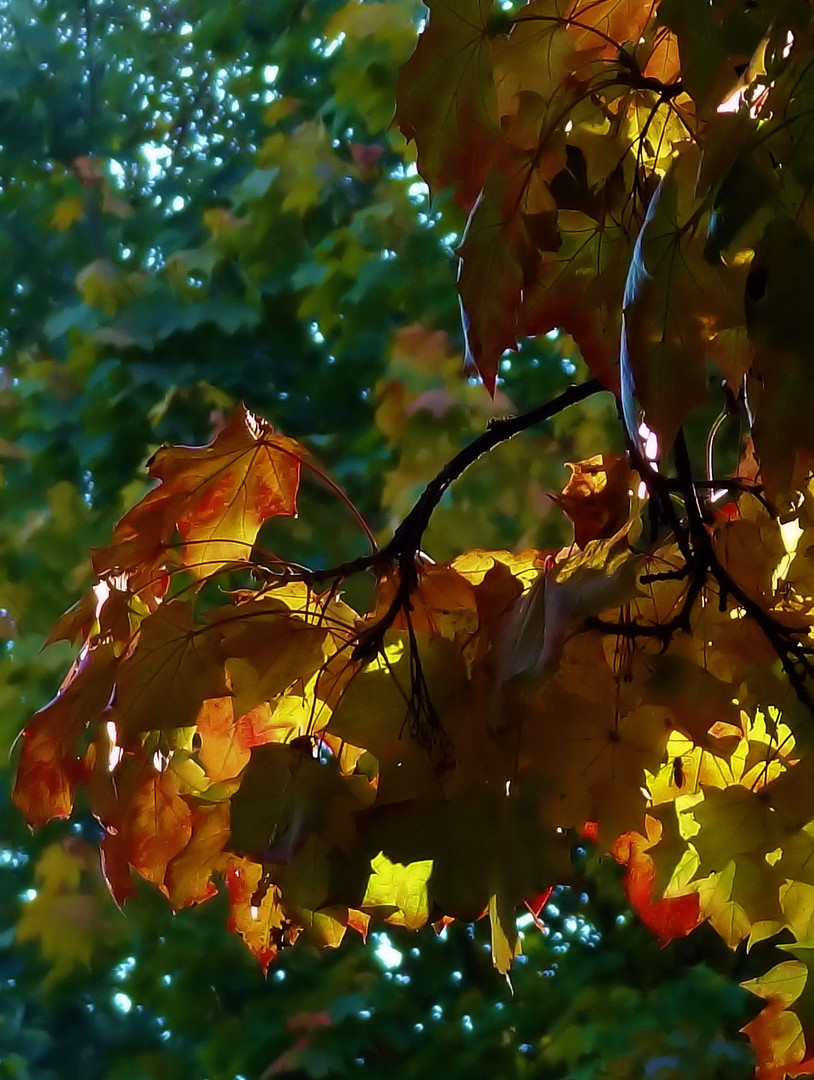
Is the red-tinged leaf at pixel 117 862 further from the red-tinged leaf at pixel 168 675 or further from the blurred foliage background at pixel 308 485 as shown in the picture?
the blurred foliage background at pixel 308 485

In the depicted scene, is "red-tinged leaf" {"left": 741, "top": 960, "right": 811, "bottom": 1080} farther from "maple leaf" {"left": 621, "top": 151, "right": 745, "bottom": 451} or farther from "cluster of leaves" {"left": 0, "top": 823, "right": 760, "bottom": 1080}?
"cluster of leaves" {"left": 0, "top": 823, "right": 760, "bottom": 1080}

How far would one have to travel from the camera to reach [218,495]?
20.6 inches

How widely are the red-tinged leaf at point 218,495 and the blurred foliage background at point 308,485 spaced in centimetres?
71

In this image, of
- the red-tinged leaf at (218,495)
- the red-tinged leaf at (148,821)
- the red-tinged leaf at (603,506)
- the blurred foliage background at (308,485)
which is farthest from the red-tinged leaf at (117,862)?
the blurred foliage background at (308,485)

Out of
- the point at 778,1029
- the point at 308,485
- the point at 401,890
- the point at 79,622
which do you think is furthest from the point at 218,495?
the point at 308,485

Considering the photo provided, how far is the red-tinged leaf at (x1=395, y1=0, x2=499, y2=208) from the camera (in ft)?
1.34

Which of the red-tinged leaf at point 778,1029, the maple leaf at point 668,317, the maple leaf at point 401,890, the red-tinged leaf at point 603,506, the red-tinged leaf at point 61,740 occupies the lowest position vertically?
the red-tinged leaf at point 778,1029

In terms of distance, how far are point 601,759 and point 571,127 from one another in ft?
0.78

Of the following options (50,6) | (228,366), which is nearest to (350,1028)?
(228,366)

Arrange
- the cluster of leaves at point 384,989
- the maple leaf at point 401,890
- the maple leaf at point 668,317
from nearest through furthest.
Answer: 1. the maple leaf at point 668,317
2. the maple leaf at point 401,890
3. the cluster of leaves at point 384,989

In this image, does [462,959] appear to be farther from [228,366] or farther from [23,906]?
[228,366]

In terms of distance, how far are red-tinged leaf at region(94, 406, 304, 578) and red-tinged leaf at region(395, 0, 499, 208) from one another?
0.48 ft

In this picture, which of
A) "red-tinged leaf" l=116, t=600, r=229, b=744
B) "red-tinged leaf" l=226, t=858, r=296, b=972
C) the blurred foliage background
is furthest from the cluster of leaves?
"red-tinged leaf" l=116, t=600, r=229, b=744

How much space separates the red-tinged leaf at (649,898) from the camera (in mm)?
521
